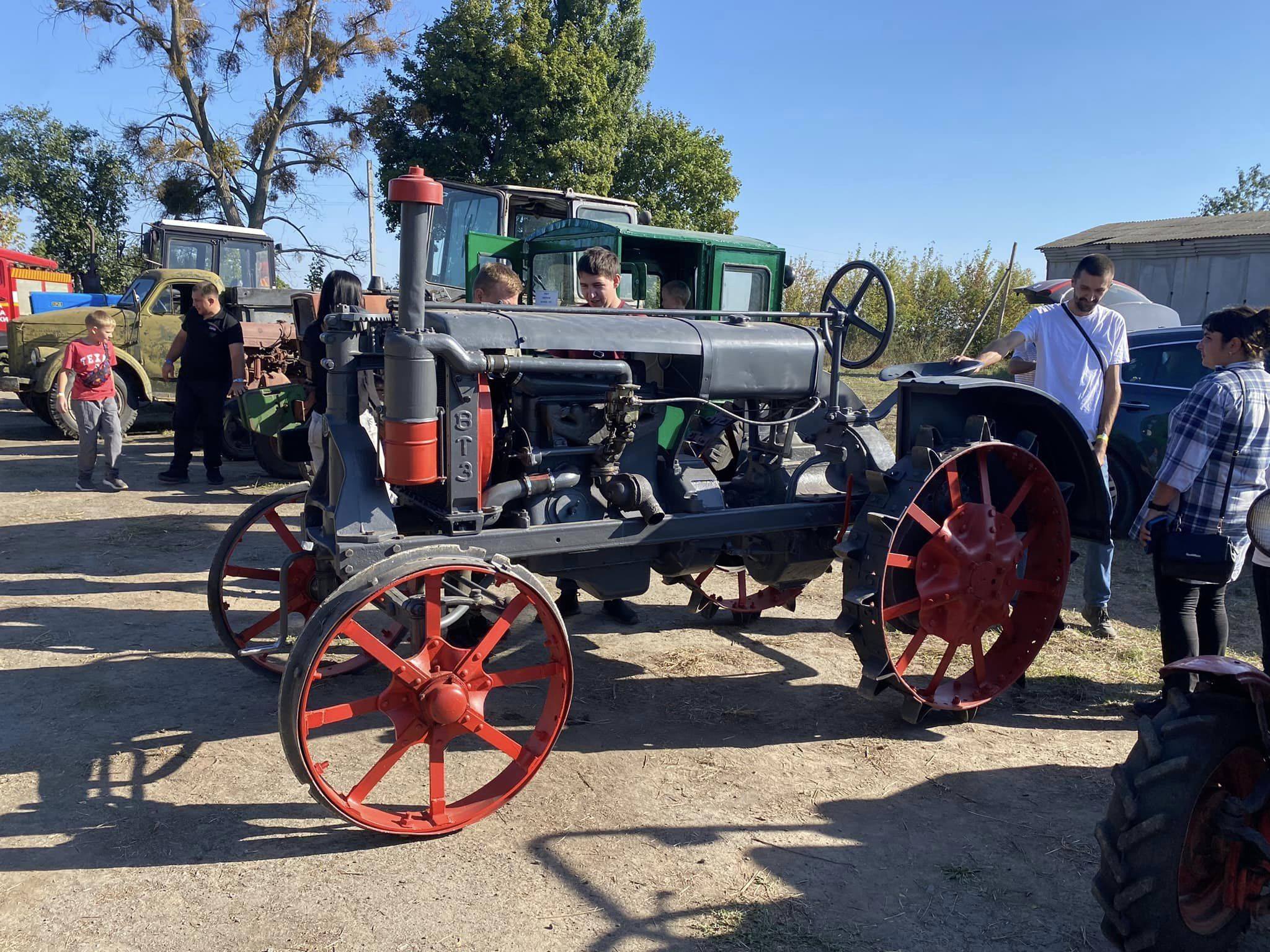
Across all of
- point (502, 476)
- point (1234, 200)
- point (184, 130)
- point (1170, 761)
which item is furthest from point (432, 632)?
point (1234, 200)

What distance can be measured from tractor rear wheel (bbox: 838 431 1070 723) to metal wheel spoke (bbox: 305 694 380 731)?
1.70m

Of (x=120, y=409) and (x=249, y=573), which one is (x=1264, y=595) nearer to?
(x=249, y=573)

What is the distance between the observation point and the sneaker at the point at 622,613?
4.91 metres

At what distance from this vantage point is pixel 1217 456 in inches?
134

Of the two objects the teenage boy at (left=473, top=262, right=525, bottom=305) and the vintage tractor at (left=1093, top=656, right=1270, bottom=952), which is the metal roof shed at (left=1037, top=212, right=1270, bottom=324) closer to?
the teenage boy at (left=473, top=262, right=525, bottom=305)

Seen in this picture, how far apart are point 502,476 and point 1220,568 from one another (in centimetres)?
255

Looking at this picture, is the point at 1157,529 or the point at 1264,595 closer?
the point at 1264,595

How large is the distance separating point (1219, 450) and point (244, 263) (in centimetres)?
1278

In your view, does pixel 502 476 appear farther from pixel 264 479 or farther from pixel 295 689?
pixel 264 479

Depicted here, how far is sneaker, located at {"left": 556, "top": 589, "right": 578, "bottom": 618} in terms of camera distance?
4.88m

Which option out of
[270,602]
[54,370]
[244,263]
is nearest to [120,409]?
[54,370]

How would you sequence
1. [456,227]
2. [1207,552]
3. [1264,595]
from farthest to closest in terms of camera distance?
[456,227]
[1207,552]
[1264,595]

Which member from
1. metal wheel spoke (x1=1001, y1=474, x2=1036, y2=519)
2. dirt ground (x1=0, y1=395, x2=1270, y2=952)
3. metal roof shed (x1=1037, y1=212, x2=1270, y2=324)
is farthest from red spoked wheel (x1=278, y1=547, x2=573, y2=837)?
metal roof shed (x1=1037, y1=212, x2=1270, y2=324)

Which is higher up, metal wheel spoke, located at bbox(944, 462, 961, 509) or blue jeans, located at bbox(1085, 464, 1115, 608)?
metal wheel spoke, located at bbox(944, 462, 961, 509)
